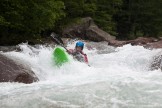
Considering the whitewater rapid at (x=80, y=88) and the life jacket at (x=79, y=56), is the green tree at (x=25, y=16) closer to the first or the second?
the whitewater rapid at (x=80, y=88)

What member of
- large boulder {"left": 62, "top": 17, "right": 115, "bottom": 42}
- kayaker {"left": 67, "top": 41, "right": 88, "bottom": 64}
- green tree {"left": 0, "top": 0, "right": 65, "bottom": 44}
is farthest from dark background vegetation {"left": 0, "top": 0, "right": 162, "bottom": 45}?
kayaker {"left": 67, "top": 41, "right": 88, "bottom": 64}

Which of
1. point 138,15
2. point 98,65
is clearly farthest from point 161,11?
point 98,65

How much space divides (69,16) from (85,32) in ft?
6.37

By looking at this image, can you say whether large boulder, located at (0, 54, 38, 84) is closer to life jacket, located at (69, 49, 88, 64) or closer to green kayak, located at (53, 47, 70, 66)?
green kayak, located at (53, 47, 70, 66)

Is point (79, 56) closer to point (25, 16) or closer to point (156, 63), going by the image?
point (156, 63)

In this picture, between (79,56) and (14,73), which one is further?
(79,56)

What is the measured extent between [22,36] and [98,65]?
640cm

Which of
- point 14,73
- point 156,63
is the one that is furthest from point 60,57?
point 156,63

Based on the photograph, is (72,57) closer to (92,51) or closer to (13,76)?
(13,76)

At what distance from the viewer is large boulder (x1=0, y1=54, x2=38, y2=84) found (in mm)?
9000

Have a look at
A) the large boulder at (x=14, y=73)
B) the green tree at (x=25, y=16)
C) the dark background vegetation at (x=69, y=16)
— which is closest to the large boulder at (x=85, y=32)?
the dark background vegetation at (x=69, y=16)

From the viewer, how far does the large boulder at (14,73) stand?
29.5ft

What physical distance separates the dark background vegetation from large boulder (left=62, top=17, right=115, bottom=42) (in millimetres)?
432

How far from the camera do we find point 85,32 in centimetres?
2328
